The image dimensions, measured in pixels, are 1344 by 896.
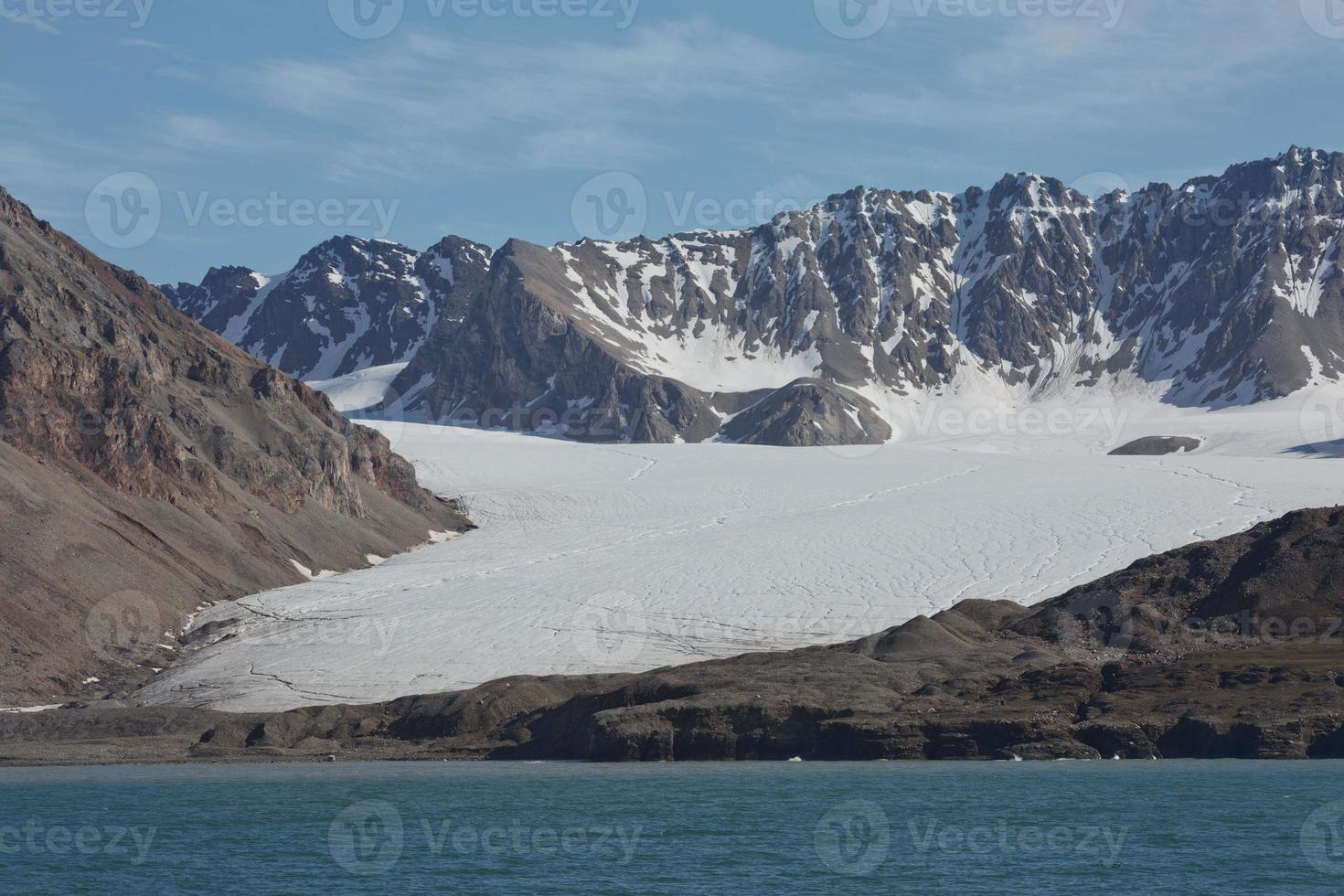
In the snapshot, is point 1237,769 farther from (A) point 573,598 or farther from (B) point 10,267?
(B) point 10,267

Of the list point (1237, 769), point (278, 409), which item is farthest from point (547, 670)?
point (278, 409)

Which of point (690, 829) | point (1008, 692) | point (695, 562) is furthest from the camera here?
point (695, 562)

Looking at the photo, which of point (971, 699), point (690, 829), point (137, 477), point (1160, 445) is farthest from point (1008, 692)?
point (1160, 445)

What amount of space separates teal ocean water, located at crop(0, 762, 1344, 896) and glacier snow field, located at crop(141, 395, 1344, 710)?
40.7 feet

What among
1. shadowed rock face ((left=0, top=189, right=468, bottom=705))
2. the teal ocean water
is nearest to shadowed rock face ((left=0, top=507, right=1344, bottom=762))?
the teal ocean water

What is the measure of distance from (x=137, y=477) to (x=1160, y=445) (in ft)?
414

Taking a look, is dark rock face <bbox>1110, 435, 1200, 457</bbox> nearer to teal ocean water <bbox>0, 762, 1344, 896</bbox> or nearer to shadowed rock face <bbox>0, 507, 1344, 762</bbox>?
shadowed rock face <bbox>0, 507, 1344, 762</bbox>

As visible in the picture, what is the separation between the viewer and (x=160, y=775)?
152ft

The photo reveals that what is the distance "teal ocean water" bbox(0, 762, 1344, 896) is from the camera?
30.7m

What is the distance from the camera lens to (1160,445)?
170 meters

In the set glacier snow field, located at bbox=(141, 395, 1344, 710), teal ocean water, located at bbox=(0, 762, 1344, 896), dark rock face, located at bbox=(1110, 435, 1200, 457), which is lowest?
teal ocean water, located at bbox=(0, 762, 1344, 896)

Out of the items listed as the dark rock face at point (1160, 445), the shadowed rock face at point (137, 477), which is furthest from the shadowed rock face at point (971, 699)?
the dark rock face at point (1160, 445)

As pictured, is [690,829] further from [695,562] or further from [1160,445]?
[1160,445]

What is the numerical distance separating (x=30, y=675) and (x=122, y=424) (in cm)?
2082
